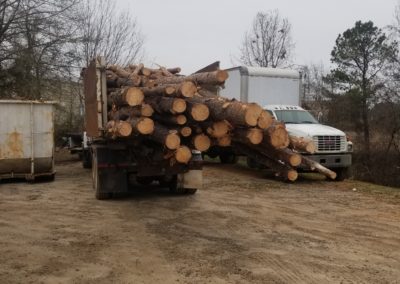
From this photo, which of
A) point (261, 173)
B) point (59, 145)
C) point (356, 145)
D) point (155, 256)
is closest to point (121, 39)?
point (59, 145)

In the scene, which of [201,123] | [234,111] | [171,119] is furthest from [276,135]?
[171,119]

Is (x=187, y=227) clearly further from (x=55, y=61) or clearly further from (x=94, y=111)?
(x=55, y=61)

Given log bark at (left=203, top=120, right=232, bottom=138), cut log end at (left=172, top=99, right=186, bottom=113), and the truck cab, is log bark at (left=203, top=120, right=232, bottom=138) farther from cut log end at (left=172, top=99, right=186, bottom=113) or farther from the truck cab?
the truck cab

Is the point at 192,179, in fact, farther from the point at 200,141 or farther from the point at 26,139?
the point at 26,139

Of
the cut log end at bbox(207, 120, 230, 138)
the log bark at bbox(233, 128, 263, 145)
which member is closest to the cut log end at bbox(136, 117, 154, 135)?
the cut log end at bbox(207, 120, 230, 138)

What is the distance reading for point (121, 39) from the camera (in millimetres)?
32219

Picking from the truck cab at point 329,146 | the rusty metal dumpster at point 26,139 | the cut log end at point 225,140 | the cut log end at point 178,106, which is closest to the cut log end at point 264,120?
the cut log end at point 225,140

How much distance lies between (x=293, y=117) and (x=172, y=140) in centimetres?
937

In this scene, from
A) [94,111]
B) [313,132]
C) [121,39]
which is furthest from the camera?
[121,39]

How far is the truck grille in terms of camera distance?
1452cm

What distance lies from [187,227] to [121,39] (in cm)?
2511

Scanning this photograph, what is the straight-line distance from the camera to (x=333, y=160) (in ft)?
48.1

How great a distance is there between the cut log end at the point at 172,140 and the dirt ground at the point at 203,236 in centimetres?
143

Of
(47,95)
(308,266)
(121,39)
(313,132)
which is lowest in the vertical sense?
(308,266)
